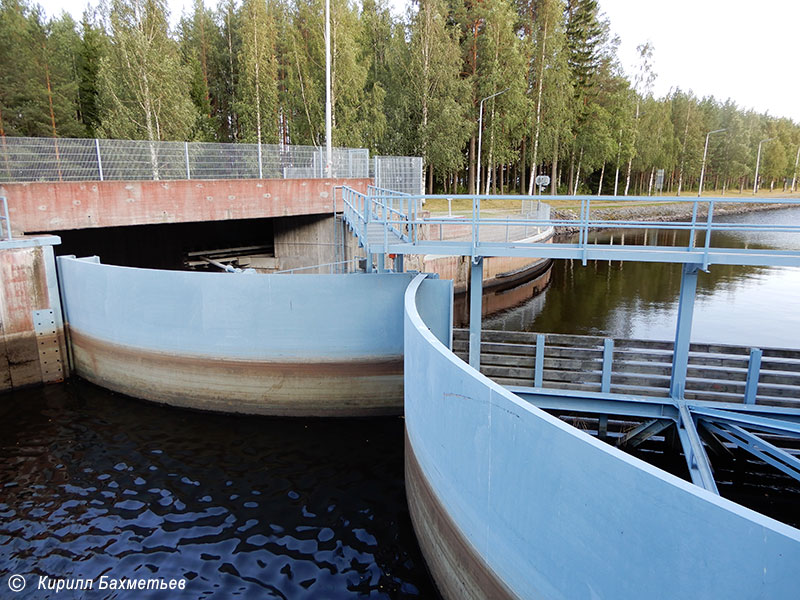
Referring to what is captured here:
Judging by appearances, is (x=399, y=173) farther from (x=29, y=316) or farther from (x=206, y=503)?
(x=206, y=503)

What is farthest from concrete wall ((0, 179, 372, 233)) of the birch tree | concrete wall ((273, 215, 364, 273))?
the birch tree

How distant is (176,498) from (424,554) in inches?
160

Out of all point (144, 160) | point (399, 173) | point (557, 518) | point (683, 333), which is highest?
point (144, 160)

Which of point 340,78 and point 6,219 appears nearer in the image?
point 6,219

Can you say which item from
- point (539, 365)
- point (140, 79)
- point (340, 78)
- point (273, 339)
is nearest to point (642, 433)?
point (539, 365)

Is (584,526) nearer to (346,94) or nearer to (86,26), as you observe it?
(346,94)

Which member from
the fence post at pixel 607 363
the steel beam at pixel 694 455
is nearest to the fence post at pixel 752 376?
the steel beam at pixel 694 455

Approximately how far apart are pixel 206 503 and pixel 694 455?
283 inches

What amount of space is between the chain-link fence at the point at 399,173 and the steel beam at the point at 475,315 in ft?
43.4

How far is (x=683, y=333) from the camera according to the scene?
890cm

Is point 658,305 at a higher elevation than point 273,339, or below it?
below

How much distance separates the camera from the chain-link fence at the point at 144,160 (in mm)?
14195

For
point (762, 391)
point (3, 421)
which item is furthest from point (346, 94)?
point (762, 391)

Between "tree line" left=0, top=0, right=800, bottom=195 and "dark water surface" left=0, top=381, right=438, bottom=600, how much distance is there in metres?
19.5
